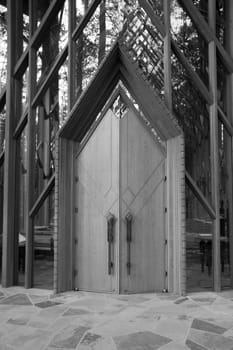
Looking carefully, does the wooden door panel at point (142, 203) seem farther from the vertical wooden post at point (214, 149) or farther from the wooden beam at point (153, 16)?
the wooden beam at point (153, 16)

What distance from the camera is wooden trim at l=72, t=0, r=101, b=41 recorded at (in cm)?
537

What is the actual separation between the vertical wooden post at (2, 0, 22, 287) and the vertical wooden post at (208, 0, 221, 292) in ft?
11.5

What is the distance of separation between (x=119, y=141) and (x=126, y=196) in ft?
3.02

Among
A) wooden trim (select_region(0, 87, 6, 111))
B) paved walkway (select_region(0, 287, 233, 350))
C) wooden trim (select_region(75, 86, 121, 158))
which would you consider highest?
wooden trim (select_region(0, 87, 6, 111))

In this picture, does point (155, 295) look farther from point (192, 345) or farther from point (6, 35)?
point (6, 35)

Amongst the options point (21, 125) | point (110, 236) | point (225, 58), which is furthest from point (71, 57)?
point (110, 236)

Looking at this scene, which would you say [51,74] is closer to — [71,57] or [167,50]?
[71,57]

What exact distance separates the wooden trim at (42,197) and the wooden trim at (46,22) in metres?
2.50

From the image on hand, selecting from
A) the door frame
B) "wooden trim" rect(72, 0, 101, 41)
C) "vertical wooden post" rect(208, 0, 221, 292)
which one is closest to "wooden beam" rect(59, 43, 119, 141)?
the door frame

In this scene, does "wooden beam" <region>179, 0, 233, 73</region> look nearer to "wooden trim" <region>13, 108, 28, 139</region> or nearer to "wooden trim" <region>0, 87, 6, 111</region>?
"wooden trim" <region>13, 108, 28, 139</region>

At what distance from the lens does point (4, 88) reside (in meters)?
5.86

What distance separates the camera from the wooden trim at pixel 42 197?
211 inches

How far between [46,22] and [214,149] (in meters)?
3.73

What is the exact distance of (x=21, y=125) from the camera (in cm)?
566
